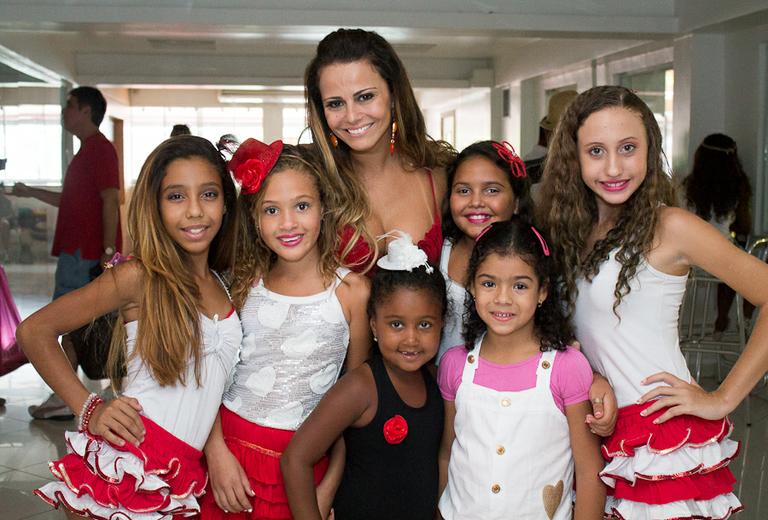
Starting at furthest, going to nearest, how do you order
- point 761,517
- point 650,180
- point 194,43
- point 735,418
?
point 194,43, point 735,418, point 761,517, point 650,180

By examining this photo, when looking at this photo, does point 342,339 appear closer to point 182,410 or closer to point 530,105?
point 182,410

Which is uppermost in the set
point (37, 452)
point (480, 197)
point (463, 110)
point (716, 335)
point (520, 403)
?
point (463, 110)

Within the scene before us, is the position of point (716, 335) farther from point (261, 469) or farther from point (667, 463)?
point (261, 469)

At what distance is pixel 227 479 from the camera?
6.15 ft

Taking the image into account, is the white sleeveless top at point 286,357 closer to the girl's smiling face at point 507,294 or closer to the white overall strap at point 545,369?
the girl's smiling face at point 507,294

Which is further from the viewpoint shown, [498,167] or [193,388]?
[498,167]

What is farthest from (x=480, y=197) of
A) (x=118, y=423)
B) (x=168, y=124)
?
(x=168, y=124)

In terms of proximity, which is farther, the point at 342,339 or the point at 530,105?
the point at 530,105

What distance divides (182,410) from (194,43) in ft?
26.1

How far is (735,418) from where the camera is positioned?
4.59 meters

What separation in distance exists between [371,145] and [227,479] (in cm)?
89

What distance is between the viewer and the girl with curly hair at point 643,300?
5.58 feet

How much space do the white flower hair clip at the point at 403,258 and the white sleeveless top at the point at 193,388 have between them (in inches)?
15.4

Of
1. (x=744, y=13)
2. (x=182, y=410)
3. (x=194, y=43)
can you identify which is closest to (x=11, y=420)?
(x=182, y=410)
